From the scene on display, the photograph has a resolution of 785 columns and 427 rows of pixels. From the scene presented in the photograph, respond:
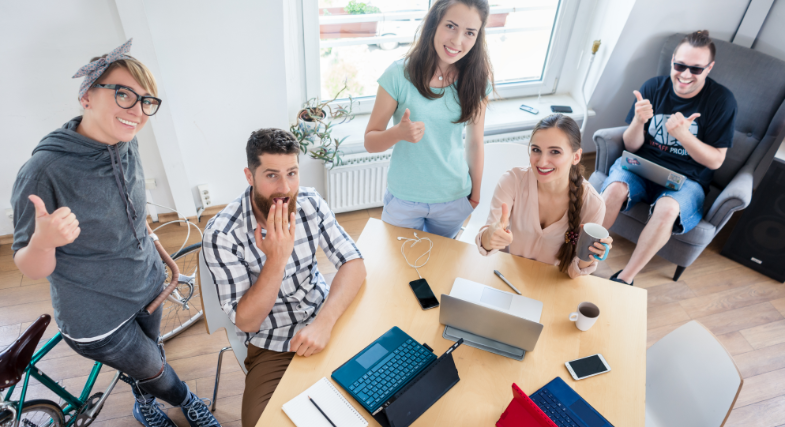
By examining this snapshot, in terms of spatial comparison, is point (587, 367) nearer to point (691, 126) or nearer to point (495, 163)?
point (495, 163)

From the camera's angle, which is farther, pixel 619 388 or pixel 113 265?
pixel 113 265

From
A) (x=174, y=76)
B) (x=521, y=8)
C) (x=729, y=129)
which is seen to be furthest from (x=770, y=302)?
(x=174, y=76)

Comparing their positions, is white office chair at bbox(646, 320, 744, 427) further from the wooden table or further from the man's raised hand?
the man's raised hand

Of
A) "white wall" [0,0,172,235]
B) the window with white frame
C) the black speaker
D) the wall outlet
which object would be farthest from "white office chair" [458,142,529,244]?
"white wall" [0,0,172,235]

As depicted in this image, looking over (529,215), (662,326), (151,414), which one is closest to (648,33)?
(662,326)

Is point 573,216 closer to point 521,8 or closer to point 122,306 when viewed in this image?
point 122,306

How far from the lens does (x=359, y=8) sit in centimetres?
279

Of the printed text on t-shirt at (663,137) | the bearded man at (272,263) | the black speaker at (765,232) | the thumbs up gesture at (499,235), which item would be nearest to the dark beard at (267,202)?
the bearded man at (272,263)

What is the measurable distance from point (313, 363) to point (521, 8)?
2805 millimetres

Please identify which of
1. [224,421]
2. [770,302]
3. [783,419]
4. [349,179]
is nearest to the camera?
[224,421]

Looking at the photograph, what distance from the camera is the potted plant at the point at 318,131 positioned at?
9.07ft

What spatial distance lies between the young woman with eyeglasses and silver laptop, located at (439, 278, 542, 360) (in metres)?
1.07

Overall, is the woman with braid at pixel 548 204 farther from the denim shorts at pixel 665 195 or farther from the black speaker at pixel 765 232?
the black speaker at pixel 765 232

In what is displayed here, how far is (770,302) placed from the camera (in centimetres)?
274
